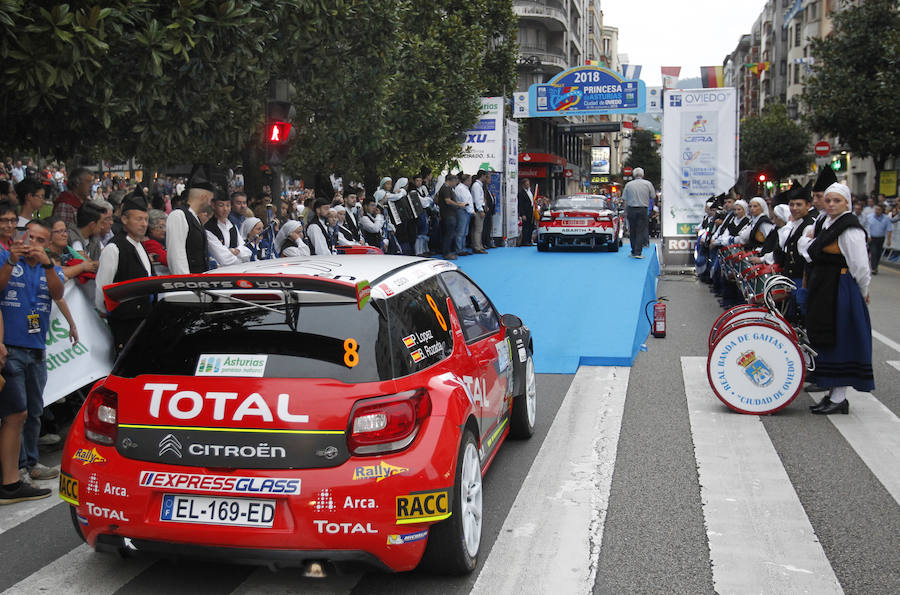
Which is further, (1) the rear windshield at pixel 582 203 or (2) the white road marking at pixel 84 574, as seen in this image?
(1) the rear windshield at pixel 582 203

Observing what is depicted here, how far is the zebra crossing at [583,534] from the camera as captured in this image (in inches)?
161

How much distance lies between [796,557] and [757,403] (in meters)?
3.18

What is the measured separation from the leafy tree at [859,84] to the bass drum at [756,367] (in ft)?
90.6

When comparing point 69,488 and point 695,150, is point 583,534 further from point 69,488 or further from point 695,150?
point 695,150

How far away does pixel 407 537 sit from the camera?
148 inches

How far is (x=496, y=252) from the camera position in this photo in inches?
892

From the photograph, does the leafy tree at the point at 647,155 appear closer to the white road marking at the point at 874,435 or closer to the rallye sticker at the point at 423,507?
the white road marking at the point at 874,435

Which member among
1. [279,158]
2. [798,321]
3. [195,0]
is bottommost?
[798,321]

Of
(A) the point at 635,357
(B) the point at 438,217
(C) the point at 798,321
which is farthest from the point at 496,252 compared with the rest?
(C) the point at 798,321

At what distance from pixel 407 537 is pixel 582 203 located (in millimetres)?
19858

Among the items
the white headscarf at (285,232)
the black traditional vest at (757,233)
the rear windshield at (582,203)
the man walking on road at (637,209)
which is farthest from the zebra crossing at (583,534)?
the rear windshield at (582,203)

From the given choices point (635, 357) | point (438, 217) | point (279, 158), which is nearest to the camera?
point (635, 357)

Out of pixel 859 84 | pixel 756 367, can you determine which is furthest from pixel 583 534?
pixel 859 84

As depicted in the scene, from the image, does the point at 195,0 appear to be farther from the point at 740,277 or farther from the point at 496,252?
the point at 496,252
